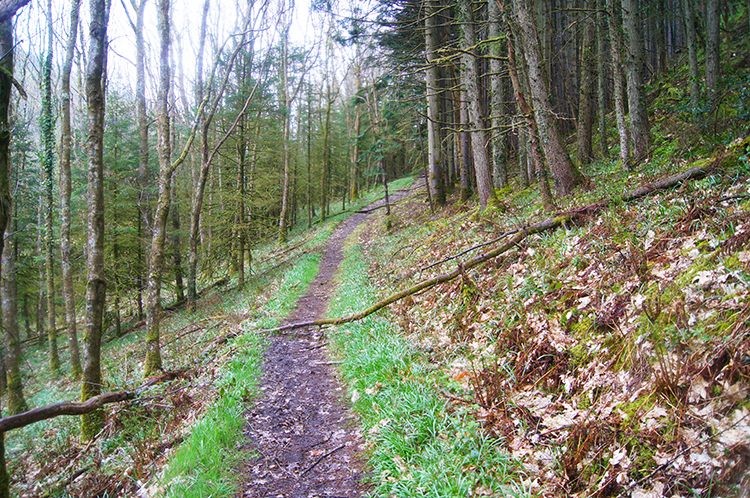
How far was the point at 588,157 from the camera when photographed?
1233cm

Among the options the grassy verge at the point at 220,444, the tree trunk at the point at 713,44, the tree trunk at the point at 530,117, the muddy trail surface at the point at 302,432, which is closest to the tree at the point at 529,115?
the tree trunk at the point at 530,117

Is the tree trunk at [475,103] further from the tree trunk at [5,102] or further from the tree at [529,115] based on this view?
the tree trunk at [5,102]

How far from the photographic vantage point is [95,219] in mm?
5789

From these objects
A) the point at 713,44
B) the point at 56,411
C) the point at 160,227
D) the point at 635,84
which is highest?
the point at 713,44

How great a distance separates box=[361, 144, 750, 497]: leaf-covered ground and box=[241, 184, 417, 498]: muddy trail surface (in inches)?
48.4

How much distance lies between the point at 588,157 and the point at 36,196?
24.7 m

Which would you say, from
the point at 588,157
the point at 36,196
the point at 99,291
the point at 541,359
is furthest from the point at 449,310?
the point at 36,196

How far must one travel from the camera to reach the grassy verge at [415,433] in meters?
2.80

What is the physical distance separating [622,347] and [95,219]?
275 inches

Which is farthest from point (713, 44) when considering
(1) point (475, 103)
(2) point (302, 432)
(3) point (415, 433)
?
(2) point (302, 432)

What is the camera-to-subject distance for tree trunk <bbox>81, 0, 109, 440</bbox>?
5.49m

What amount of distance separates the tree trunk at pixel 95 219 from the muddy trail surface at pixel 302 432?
2.57 metres

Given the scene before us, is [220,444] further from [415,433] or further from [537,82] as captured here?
[537,82]

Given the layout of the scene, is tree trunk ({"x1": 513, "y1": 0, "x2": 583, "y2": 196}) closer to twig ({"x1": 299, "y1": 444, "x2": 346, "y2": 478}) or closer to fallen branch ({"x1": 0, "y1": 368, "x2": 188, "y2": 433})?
twig ({"x1": 299, "y1": 444, "x2": 346, "y2": 478})
